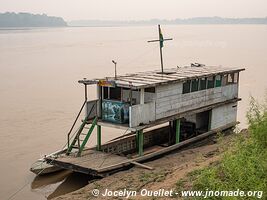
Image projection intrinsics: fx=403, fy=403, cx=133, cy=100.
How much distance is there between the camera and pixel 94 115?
15875 mm

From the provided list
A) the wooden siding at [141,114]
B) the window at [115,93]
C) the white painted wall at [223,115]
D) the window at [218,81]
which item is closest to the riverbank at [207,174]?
the wooden siding at [141,114]

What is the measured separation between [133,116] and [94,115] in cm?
226

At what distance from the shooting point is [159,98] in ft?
49.6

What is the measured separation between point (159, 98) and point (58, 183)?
493 cm

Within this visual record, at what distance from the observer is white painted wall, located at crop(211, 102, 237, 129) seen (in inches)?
719

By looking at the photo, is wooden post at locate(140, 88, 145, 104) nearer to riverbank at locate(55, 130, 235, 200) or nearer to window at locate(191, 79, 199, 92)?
riverbank at locate(55, 130, 235, 200)

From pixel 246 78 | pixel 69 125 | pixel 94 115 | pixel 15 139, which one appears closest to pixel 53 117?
pixel 69 125

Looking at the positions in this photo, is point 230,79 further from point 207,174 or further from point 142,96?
point 207,174

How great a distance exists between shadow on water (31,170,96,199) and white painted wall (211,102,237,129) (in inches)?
257

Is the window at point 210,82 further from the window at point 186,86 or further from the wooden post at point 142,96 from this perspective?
the wooden post at point 142,96

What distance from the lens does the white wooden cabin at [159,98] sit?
14531mm

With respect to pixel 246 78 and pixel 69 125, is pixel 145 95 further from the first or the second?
pixel 246 78

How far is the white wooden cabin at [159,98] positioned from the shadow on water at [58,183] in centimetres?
224

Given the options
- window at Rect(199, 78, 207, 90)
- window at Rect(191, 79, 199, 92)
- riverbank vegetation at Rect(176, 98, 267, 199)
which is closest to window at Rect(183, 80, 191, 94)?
window at Rect(191, 79, 199, 92)
